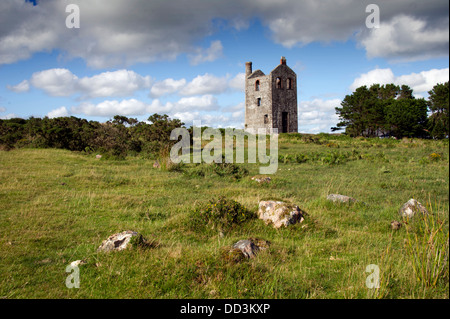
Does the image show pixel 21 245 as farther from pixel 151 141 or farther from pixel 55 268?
pixel 151 141

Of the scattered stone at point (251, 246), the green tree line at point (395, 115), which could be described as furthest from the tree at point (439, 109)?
the scattered stone at point (251, 246)

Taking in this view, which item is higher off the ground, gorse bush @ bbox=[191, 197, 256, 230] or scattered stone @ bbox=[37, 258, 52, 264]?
gorse bush @ bbox=[191, 197, 256, 230]

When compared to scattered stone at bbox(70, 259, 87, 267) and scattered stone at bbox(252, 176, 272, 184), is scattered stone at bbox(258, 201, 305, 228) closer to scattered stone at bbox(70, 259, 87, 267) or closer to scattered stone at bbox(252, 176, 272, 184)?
scattered stone at bbox(70, 259, 87, 267)

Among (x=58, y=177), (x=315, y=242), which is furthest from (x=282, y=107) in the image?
(x=315, y=242)

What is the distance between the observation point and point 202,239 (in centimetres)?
609

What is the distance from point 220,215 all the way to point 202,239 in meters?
0.76

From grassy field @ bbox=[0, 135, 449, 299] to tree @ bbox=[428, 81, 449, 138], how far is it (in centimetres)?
3592

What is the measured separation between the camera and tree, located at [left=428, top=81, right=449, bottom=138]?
4128 centimetres

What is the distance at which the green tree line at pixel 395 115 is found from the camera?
42.8 metres

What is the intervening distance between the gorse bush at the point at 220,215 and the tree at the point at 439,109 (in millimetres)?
42933

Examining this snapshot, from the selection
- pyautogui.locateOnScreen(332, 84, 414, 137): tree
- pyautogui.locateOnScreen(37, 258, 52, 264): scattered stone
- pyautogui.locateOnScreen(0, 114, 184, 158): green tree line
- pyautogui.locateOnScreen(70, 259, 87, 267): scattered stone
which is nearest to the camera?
pyautogui.locateOnScreen(70, 259, 87, 267): scattered stone

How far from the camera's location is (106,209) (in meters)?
7.84

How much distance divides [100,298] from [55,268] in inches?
48.4

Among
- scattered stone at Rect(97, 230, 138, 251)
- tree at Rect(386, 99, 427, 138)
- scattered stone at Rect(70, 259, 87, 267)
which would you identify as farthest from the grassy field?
tree at Rect(386, 99, 427, 138)
